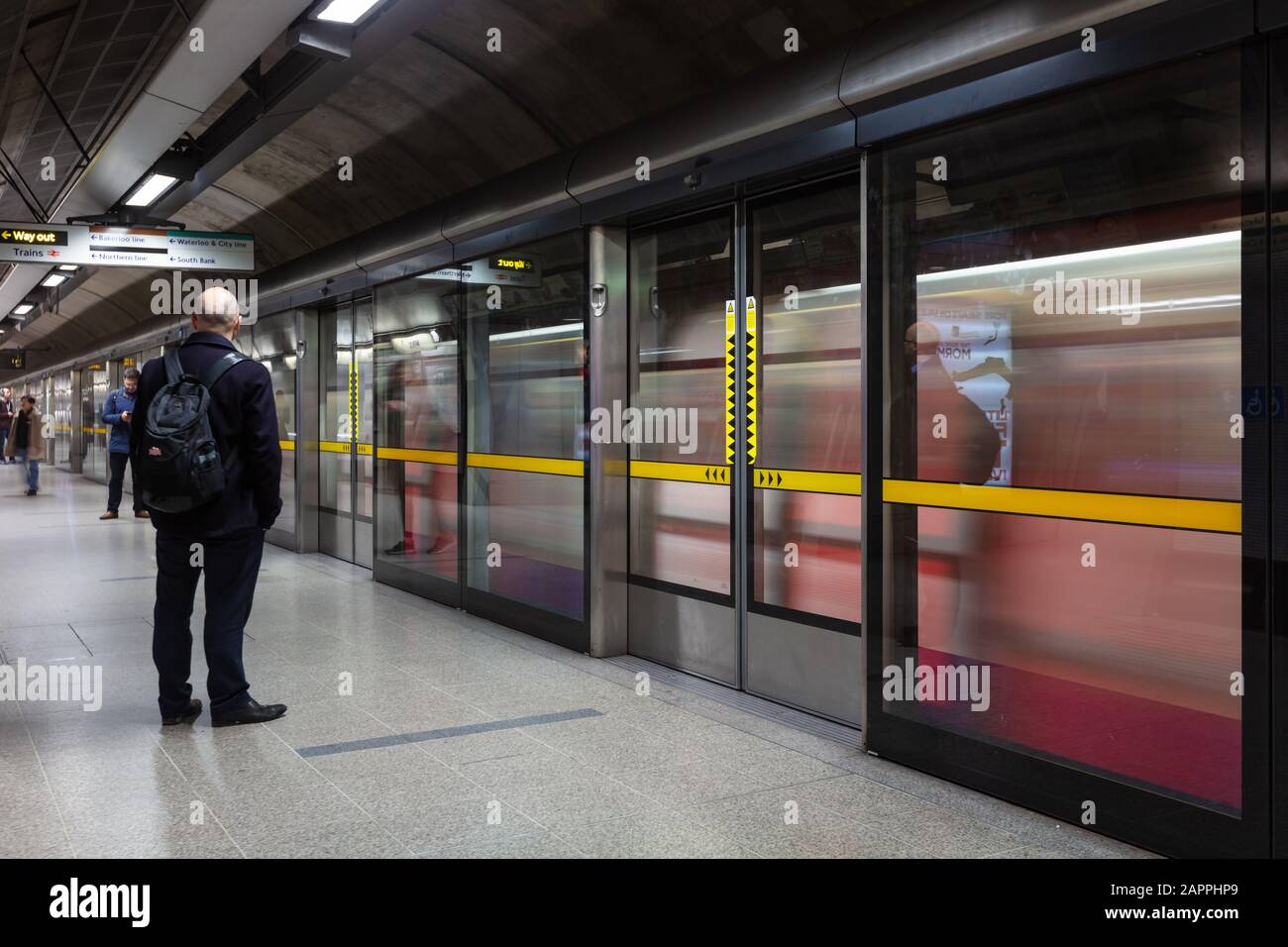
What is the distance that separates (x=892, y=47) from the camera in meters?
4.19

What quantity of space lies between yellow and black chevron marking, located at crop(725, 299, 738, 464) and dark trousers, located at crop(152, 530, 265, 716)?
2.48 m

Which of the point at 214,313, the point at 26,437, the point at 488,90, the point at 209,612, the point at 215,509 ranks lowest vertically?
the point at 209,612

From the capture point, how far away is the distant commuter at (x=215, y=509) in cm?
473

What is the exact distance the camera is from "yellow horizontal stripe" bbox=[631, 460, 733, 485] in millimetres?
5875

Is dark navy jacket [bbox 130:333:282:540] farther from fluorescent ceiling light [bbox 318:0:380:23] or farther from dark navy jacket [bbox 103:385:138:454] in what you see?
dark navy jacket [bbox 103:385:138:454]

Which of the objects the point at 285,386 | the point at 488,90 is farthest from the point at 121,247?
the point at 488,90

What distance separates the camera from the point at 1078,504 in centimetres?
381

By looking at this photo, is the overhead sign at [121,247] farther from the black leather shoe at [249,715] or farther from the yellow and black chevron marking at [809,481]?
the yellow and black chevron marking at [809,481]

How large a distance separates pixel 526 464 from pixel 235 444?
2.68 m

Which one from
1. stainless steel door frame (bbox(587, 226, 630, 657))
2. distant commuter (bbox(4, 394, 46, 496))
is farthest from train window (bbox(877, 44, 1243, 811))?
distant commuter (bbox(4, 394, 46, 496))

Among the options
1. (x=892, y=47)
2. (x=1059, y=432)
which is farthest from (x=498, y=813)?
(x=892, y=47)

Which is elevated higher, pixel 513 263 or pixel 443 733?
pixel 513 263

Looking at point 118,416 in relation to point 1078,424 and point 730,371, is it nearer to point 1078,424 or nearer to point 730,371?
point 730,371

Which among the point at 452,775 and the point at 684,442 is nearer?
the point at 452,775
